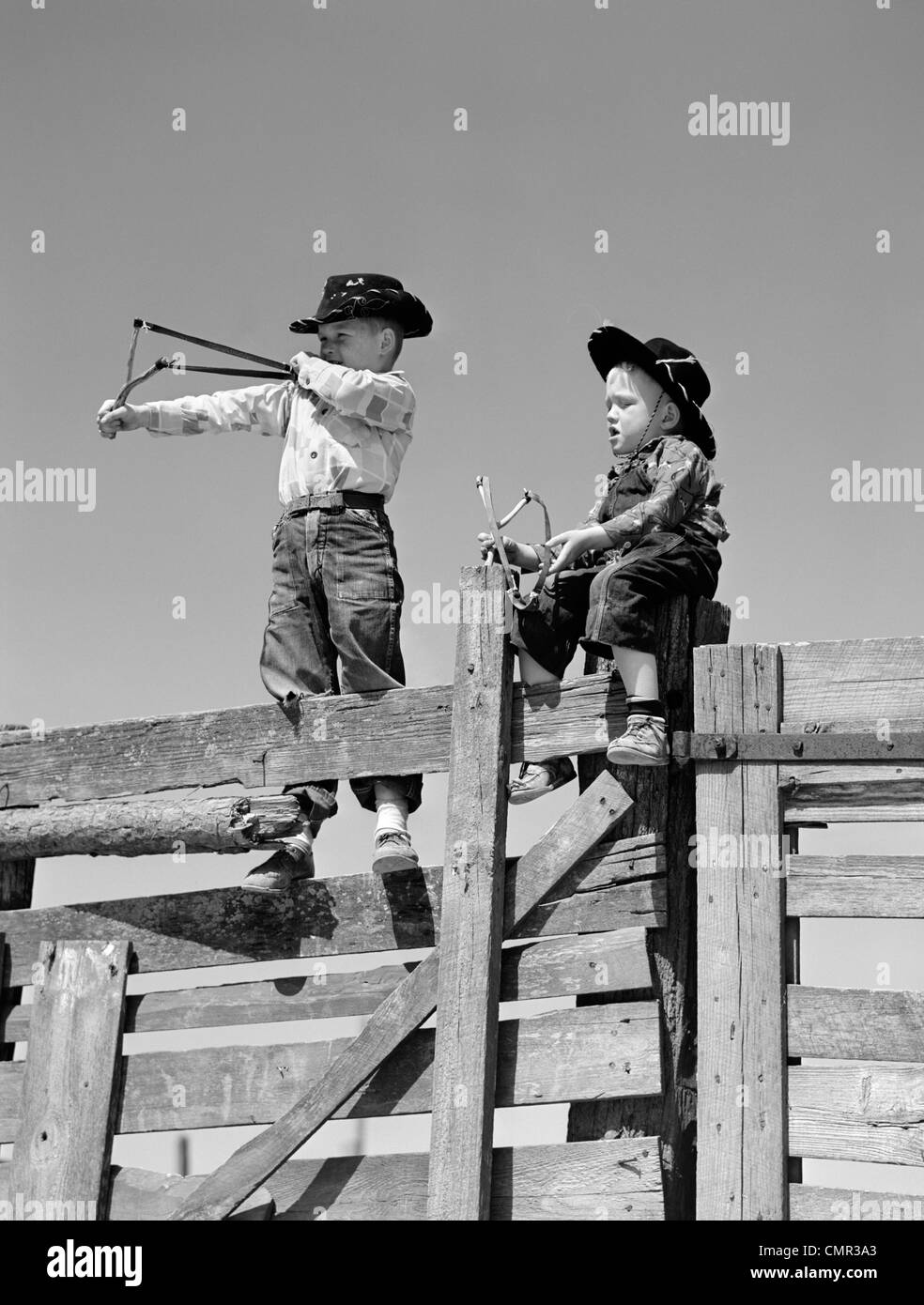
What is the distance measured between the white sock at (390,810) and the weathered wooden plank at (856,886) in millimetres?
1550

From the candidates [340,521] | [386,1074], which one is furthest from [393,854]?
[340,521]

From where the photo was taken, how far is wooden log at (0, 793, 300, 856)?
644 cm

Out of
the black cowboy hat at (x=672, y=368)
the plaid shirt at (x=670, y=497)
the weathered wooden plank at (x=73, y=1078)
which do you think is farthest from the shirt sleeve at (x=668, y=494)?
the weathered wooden plank at (x=73, y=1078)

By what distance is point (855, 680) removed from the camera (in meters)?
5.86

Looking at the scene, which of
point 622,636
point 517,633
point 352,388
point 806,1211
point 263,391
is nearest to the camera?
point 806,1211

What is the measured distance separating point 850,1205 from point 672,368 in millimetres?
3289

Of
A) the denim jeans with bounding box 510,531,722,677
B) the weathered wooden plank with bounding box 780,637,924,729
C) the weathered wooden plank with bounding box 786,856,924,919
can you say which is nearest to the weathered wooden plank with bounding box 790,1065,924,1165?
the weathered wooden plank with bounding box 786,856,924,919

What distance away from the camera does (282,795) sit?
655 cm

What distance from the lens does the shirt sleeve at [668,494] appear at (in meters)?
6.18

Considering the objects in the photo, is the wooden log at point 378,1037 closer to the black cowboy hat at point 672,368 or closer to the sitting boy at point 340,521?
the sitting boy at point 340,521

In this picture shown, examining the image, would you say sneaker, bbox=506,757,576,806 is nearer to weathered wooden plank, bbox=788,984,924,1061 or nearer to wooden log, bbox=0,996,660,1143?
wooden log, bbox=0,996,660,1143

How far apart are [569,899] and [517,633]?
1055 millimetres

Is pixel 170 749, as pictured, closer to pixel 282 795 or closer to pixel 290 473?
pixel 282 795
